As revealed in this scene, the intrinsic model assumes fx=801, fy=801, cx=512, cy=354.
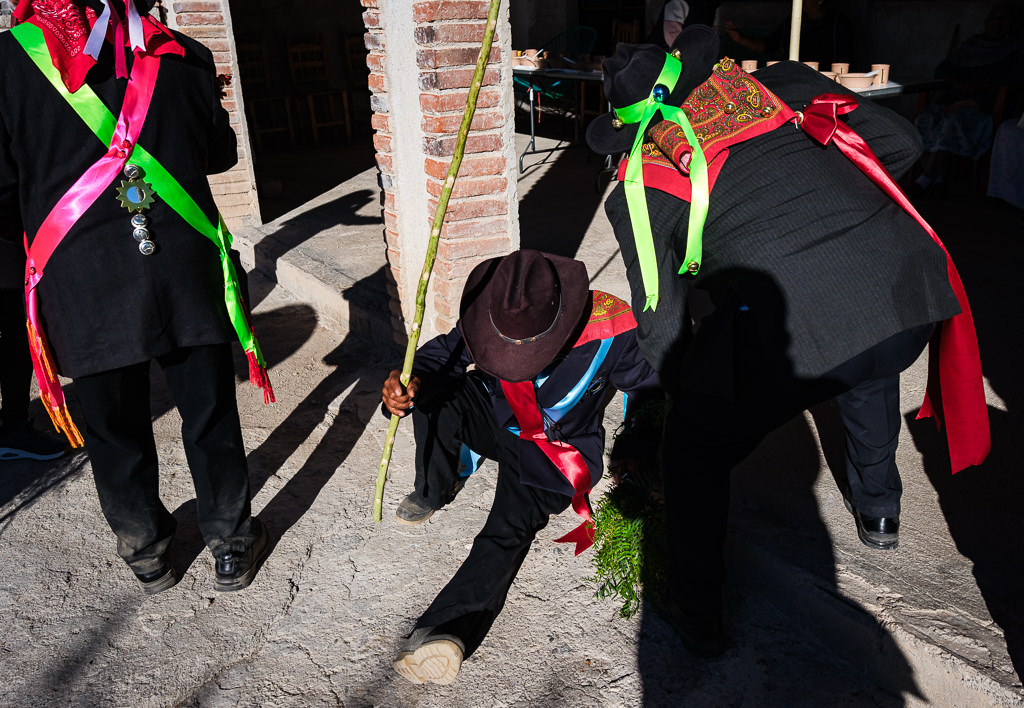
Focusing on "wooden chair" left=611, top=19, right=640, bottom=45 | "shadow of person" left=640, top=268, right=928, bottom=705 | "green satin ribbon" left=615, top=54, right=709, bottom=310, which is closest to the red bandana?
"green satin ribbon" left=615, top=54, right=709, bottom=310

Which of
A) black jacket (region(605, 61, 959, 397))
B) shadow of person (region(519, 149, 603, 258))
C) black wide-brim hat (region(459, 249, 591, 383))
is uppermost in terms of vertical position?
black jacket (region(605, 61, 959, 397))

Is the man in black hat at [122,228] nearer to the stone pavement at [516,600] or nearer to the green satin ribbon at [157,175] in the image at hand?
the green satin ribbon at [157,175]

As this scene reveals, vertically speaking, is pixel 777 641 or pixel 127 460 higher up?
pixel 127 460

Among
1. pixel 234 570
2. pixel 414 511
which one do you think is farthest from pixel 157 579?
pixel 414 511

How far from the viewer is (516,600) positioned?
2.49m

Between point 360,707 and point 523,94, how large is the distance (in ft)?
28.3

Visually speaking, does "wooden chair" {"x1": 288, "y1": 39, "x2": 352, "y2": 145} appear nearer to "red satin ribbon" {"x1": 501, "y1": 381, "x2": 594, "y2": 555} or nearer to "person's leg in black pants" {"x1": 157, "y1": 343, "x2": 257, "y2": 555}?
"person's leg in black pants" {"x1": 157, "y1": 343, "x2": 257, "y2": 555}

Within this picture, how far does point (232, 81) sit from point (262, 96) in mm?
4843

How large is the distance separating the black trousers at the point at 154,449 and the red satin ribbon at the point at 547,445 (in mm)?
884

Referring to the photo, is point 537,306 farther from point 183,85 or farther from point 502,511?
point 183,85

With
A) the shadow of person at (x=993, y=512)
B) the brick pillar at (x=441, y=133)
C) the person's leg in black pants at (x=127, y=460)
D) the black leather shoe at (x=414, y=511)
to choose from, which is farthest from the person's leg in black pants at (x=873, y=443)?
the person's leg in black pants at (x=127, y=460)

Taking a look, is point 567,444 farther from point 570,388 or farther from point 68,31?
point 68,31

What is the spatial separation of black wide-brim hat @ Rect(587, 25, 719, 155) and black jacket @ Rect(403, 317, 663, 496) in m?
0.73

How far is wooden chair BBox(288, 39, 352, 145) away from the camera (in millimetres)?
10039
